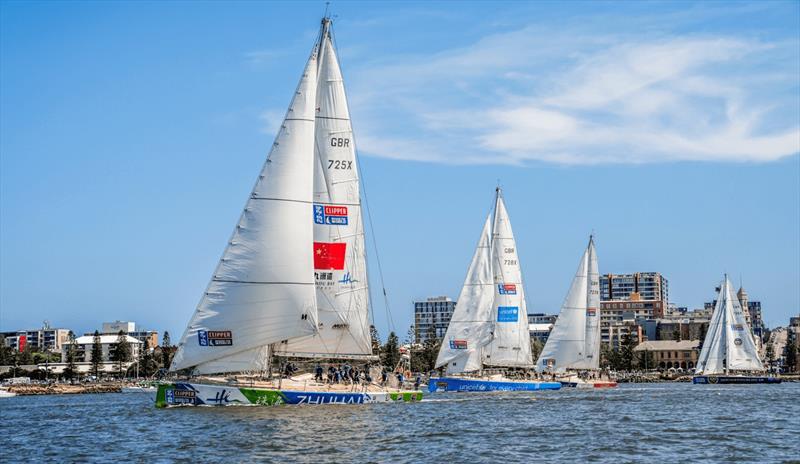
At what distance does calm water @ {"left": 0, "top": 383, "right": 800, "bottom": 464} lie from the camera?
3378cm

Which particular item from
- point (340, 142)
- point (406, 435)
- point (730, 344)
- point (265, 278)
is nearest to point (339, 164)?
point (340, 142)

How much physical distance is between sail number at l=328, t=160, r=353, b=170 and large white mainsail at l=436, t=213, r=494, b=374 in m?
34.6

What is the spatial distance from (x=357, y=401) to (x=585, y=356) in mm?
54728

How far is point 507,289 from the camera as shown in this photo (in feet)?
293

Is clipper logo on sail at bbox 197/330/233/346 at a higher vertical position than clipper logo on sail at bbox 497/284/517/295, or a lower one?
lower

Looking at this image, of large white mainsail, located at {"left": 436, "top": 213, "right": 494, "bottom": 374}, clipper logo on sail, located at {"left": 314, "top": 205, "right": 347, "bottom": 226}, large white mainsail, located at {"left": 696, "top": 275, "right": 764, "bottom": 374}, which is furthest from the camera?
large white mainsail, located at {"left": 696, "top": 275, "right": 764, "bottom": 374}

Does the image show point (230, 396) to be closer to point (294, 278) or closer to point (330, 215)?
point (294, 278)

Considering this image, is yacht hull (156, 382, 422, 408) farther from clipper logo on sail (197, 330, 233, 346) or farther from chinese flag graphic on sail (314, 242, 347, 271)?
chinese flag graphic on sail (314, 242, 347, 271)

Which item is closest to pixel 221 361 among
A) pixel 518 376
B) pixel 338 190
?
pixel 338 190

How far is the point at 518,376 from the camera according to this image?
87750mm

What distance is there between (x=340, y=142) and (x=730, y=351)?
82.4m

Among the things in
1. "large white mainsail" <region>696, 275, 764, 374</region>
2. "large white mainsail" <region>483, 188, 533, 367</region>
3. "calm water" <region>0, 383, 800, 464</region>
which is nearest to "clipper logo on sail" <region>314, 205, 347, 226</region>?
"calm water" <region>0, 383, 800, 464</region>

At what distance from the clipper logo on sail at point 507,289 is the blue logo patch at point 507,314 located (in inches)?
50.7

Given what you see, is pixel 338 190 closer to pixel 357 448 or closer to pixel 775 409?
pixel 357 448
